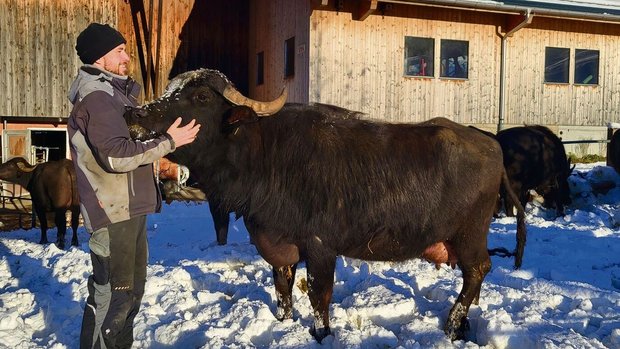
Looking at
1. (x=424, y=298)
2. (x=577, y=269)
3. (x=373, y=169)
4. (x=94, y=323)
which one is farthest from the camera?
(x=577, y=269)

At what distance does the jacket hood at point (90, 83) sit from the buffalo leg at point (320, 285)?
79.0 inches

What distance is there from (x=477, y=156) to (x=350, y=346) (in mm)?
1945

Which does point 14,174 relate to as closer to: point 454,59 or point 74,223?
point 74,223

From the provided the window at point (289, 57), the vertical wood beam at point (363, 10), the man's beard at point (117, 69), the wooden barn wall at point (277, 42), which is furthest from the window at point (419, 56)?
the man's beard at point (117, 69)

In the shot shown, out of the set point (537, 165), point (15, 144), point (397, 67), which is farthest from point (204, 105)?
point (15, 144)

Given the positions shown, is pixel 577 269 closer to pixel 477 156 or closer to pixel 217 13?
pixel 477 156

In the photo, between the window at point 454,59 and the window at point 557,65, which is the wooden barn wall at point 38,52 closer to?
the window at point 454,59

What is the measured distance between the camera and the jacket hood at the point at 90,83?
3.52m

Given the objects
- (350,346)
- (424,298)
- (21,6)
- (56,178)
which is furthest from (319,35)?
(350,346)

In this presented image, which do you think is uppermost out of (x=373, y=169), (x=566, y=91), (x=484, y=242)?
(x=566, y=91)

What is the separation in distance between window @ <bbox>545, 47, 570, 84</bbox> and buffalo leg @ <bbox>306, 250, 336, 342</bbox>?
16538 millimetres

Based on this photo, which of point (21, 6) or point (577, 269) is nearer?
point (577, 269)

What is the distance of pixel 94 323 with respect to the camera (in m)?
3.67

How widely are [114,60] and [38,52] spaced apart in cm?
1666
